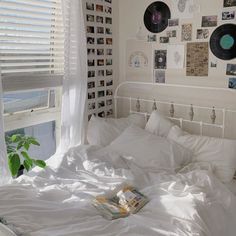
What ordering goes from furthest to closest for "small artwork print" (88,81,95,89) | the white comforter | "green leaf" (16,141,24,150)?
"small artwork print" (88,81,95,89), "green leaf" (16,141,24,150), the white comforter

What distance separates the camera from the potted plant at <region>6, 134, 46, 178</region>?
2.27 m

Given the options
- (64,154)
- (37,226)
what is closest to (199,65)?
(64,154)

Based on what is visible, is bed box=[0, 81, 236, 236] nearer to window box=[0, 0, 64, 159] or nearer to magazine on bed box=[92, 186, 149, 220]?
magazine on bed box=[92, 186, 149, 220]

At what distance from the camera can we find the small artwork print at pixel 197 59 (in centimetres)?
Result: 258

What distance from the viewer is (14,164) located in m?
2.27

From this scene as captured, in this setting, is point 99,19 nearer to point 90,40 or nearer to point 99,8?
point 99,8

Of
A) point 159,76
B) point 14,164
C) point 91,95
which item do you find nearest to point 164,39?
point 159,76

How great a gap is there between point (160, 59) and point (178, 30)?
11.6 inches

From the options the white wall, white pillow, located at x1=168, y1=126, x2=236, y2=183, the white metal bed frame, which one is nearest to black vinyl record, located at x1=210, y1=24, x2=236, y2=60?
the white wall

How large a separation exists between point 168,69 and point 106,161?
101cm

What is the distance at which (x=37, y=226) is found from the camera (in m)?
1.59

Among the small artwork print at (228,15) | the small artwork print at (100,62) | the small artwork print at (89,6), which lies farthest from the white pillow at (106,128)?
the small artwork print at (228,15)

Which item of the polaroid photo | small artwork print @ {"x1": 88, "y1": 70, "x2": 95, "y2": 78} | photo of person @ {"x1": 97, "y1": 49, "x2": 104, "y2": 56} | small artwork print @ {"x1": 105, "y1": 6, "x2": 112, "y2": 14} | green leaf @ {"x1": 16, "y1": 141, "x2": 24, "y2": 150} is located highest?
small artwork print @ {"x1": 105, "y1": 6, "x2": 112, "y2": 14}

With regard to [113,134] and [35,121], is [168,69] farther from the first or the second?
[35,121]
